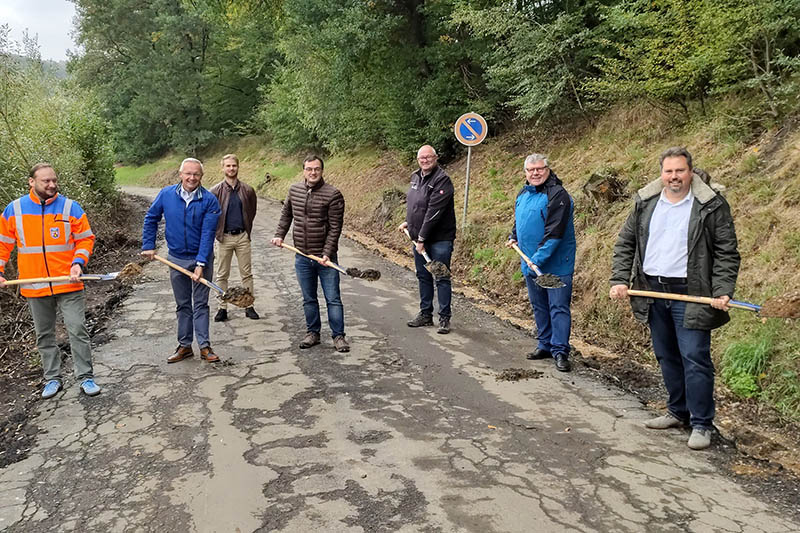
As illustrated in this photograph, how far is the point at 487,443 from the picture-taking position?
14.0 ft

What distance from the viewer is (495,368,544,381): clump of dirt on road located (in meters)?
5.60

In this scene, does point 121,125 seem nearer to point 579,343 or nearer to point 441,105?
point 441,105

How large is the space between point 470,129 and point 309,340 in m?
6.31

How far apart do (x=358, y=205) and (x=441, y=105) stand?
452 cm

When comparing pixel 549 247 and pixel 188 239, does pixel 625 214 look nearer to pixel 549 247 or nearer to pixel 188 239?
pixel 549 247

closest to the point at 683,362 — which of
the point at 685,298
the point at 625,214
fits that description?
the point at 685,298

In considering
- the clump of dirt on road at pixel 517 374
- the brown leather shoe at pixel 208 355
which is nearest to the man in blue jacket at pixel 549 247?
the clump of dirt on road at pixel 517 374

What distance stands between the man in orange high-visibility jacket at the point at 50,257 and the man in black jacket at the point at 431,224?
3599mm

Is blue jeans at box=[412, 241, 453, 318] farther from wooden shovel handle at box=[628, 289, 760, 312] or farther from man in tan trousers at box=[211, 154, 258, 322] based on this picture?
wooden shovel handle at box=[628, 289, 760, 312]

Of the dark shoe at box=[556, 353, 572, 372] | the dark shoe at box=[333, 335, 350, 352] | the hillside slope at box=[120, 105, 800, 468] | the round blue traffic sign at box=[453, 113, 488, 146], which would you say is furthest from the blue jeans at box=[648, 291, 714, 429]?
the round blue traffic sign at box=[453, 113, 488, 146]

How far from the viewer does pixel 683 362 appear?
4383 millimetres

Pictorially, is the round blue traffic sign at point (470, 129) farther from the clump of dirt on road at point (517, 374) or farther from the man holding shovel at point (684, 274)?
the man holding shovel at point (684, 274)

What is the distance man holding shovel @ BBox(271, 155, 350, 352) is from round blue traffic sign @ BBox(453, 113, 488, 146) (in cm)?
530

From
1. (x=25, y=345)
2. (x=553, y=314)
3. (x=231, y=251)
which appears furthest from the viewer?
(x=231, y=251)
